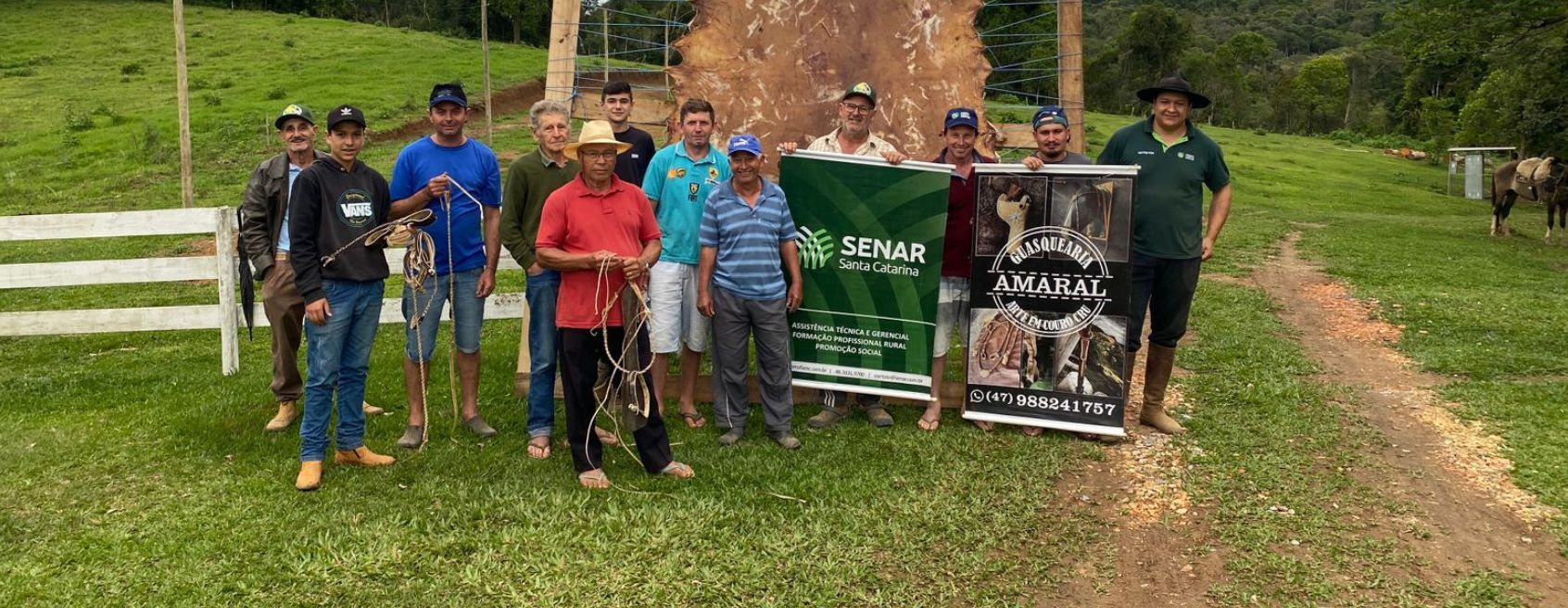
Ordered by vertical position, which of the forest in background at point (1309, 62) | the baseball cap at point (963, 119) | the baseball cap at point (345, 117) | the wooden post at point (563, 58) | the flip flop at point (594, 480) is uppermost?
the forest in background at point (1309, 62)

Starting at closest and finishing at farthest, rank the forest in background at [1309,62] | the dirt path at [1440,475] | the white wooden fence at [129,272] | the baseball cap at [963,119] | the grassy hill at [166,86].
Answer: the dirt path at [1440,475] → the baseball cap at [963,119] → the white wooden fence at [129,272] → the forest in background at [1309,62] → the grassy hill at [166,86]

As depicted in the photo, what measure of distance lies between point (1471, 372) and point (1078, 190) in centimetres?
389

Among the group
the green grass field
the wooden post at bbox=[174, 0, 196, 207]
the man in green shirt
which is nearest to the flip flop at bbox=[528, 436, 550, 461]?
the man in green shirt

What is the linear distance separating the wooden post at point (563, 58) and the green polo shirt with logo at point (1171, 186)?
353 cm

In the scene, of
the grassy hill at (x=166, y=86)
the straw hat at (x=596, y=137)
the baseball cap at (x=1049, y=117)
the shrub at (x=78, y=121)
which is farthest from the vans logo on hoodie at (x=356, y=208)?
the shrub at (x=78, y=121)

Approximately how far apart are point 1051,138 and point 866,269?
4.33ft

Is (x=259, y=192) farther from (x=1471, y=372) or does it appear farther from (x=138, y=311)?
(x=1471, y=372)

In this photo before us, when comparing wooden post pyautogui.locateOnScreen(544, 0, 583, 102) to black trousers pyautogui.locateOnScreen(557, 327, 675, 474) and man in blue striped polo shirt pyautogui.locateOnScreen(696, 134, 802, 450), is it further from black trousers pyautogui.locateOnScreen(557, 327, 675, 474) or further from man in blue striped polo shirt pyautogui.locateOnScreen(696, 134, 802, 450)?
black trousers pyautogui.locateOnScreen(557, 327, 675, 474)

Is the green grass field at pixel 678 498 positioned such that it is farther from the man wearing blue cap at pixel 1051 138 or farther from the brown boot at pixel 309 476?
the man wearing blue cap at pixel 1051 138

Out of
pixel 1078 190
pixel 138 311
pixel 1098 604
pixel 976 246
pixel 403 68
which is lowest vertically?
pixel 1098 604

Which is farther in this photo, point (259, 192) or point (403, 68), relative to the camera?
point (403, 68)

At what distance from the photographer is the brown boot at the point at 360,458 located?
15.5 feet

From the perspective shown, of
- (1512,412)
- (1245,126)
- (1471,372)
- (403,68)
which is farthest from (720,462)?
(1245,126)

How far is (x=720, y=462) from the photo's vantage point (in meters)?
4.89
